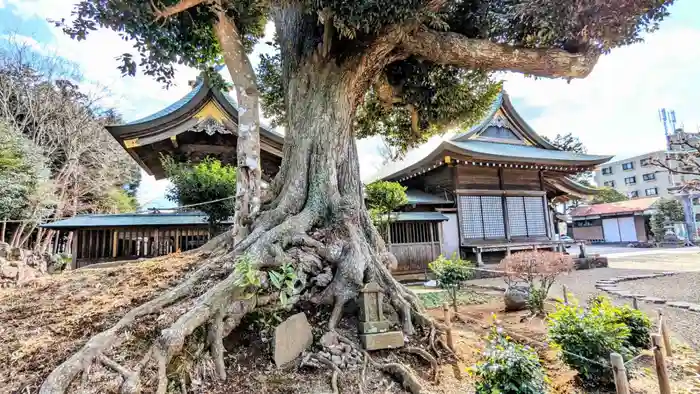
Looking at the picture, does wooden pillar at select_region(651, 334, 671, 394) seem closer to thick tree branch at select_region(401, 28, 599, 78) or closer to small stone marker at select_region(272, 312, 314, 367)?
small stone marker at select_region(272, 312, 314, 367)

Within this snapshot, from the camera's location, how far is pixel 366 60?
502cm

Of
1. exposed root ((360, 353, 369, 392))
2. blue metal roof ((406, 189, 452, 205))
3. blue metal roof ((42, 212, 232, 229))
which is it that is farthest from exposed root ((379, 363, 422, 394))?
blue metal roof ((406, 189, 452, 205))

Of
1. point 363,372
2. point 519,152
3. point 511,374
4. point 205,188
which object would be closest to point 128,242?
point 205,188

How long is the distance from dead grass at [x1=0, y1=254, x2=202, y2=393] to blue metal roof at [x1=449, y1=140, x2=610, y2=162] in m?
10.6

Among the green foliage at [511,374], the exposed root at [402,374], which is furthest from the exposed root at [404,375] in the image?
the green foliage at [511,374]

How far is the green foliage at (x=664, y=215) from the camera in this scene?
24.6 metres

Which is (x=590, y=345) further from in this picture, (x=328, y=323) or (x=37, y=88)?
(x=37, y=88)

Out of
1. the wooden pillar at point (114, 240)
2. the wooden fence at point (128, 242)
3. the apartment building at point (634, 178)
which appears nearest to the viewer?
the wooden fence at point (128, 242)

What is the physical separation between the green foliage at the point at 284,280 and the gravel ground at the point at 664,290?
5364mm

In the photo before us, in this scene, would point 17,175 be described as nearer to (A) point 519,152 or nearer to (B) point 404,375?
(B) point 404,375

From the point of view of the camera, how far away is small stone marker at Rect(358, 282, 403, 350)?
11.8 ft

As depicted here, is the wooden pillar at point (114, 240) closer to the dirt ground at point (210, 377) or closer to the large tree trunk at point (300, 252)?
the dirt ground at point (210, 377)

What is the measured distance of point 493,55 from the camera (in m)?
5.30

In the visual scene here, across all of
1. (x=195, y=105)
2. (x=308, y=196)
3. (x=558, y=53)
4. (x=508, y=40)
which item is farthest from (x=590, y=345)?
(x=195, y=105)
